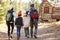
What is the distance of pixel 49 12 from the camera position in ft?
79.9

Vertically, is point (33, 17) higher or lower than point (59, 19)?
higher

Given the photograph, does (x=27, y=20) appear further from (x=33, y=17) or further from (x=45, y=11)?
(x=45, y=11)

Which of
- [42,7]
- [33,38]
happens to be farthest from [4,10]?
[33,38]

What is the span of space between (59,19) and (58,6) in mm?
1564

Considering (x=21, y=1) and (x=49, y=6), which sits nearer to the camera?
(x=49, y=6)

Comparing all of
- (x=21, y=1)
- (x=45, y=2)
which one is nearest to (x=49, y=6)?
(x=45, y=2)

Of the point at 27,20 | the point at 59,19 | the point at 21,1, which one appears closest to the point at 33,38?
the point at 27,20

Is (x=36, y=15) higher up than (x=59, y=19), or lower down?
higher up

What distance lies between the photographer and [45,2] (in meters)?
24.7

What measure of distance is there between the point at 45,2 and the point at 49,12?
3.92 ft

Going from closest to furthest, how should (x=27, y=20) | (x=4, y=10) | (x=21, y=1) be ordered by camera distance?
(x=27, y=20) → (x=4, y=10) → (x=21, y=1)

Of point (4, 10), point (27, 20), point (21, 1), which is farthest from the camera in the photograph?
point (21, 1)

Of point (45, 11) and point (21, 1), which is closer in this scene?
point (45, 11)

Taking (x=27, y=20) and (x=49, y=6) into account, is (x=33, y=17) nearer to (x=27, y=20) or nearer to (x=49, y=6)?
(x=27, y=20)
